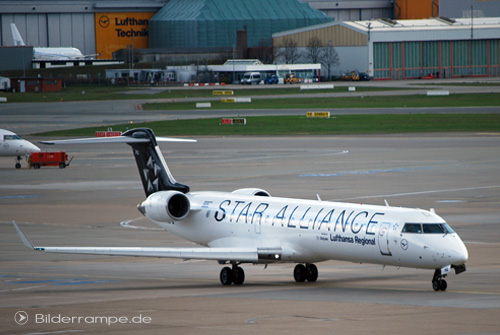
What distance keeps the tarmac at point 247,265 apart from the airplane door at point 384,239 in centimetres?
Answer: 125

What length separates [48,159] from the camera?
243 ft

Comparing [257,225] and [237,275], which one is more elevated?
[257,225]

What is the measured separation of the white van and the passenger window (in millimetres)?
171261

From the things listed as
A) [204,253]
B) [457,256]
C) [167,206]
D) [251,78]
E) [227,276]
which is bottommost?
[227,276]

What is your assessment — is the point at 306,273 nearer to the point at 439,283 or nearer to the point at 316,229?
the point at 316,229

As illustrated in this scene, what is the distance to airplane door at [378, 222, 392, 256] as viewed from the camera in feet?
88.5

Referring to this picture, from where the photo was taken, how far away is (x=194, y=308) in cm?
2556

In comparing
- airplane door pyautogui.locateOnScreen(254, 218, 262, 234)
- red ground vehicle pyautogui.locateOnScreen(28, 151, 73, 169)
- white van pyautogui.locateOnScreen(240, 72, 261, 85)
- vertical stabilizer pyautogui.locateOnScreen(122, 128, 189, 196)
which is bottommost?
red ground vehicle pyautogui.locateOnScreen(28, 151, 73, 169)

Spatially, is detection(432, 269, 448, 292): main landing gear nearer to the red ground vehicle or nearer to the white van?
the red ground vehicle

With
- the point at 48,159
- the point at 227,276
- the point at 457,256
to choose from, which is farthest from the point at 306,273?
the point at 48,159

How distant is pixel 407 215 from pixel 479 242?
12.2 metres

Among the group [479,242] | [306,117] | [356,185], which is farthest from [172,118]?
[479,242]

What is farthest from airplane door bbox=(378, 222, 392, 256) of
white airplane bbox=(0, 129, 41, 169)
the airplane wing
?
white airplane bbox=(0, 129, 41, 169)

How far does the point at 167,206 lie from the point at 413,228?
9200mm
